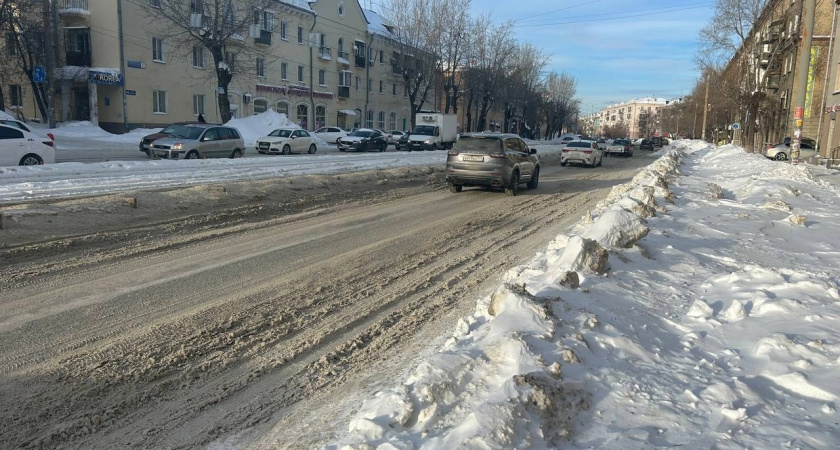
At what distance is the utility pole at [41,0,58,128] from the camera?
31.8m

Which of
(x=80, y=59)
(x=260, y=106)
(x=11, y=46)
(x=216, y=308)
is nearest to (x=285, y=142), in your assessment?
(x=80, y=59)

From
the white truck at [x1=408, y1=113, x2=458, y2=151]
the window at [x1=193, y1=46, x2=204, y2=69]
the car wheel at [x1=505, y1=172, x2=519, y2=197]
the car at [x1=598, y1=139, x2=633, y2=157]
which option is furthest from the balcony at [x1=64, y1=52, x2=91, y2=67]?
the car at [x1=598, y1=139, x2=633, y2=157]

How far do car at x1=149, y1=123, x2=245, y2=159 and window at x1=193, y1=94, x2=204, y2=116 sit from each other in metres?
21.2

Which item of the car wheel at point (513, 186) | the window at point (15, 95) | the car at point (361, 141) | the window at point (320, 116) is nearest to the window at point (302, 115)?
the window at point (320, 116)

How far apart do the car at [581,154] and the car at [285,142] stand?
46.4 feet

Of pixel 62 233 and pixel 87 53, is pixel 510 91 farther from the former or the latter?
A: pixel 62 233

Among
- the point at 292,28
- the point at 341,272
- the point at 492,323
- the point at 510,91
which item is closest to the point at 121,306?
the point at 341,272

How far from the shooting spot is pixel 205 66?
139 feet

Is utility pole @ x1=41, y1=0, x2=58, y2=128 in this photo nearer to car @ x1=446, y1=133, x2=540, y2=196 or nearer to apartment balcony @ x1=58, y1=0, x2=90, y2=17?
apartment balcony @ x1=58, y1=0, x2=90, y2=17

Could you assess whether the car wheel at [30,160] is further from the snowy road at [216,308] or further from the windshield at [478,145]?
the windshield at [478,145]

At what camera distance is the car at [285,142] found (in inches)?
1169

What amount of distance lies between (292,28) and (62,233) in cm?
4779

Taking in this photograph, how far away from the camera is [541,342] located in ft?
12.6

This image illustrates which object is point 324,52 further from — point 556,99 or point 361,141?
point 556,99
